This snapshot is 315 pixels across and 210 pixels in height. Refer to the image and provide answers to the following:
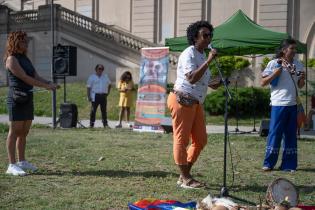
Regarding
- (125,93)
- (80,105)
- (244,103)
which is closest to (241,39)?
(125,93)

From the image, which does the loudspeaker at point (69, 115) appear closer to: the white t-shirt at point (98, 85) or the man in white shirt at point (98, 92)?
the man in white shirt at point (98, 92)

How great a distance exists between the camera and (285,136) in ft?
27.3

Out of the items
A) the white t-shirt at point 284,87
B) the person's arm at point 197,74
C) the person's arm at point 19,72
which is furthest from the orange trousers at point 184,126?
the person's arm at point 19,72

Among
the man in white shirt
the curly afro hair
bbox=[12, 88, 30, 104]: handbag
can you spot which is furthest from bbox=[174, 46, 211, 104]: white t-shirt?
the man in white shirt

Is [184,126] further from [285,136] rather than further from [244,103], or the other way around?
[244,103]

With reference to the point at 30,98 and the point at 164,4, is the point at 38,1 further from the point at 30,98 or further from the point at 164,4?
the point at 30,98

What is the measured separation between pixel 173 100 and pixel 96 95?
9657 mm

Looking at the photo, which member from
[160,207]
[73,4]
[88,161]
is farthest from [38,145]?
[73,4]

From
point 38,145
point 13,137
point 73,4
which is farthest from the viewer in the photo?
point 73,4

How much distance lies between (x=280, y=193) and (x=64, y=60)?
11453mm

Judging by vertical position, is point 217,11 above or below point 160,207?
above

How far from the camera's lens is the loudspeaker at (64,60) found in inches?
636

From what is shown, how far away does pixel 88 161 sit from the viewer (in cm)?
893

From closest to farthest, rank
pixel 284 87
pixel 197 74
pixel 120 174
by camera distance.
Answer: pixel 197 74 → pixel 120 174 → pixel 284 87
